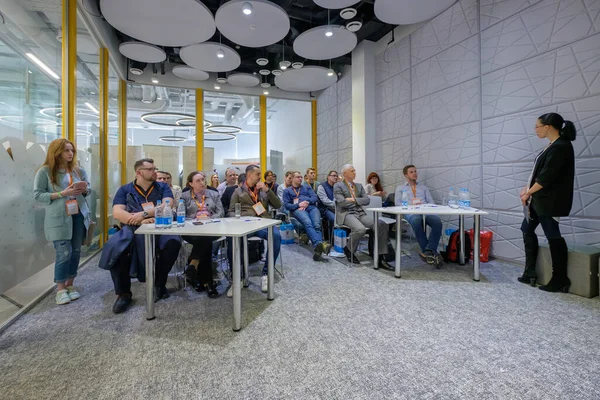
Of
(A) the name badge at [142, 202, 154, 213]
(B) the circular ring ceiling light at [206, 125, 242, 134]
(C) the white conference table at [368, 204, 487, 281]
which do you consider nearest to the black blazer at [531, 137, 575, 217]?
(C) the white conference table at [368, 204, 487, 281]

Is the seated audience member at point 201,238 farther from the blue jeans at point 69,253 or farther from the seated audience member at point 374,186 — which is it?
the seated audience member at point 374,186

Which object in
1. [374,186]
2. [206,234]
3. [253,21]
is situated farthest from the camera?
[374,186]

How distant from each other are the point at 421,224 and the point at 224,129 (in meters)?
5.71

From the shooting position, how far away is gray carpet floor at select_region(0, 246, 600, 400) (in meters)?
1.41

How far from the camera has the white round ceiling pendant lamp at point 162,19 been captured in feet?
10.6

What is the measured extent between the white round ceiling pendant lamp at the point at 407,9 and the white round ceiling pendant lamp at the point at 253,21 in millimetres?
1335

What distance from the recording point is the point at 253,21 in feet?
12.1

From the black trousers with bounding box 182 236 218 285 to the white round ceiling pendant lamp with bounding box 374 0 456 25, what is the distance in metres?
3.76

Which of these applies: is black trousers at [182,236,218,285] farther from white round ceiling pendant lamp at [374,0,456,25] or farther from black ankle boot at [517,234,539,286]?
white round ceiling pendant lamp at [374,0,456,25]

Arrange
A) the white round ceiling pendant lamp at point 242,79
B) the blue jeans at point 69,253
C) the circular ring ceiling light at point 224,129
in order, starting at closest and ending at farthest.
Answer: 1. the blue jeans at point 69,253
2. the white round ceiling pendant lamp at point 242,79
3. the circular ring ceiling light at point 224,129

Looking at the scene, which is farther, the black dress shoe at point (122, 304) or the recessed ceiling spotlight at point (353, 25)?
the recessed ceiling spotlight at point (353, 25)

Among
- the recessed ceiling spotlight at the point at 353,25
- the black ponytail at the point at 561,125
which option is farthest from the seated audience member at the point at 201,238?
the black ponytail at the point at 561,125

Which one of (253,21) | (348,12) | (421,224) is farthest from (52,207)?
(348,12)

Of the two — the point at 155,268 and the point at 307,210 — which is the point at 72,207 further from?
the point at 307,210
